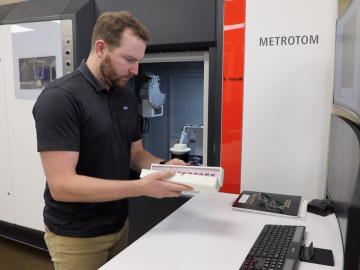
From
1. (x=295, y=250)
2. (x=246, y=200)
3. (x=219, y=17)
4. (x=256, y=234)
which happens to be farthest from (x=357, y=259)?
(x=219, y=17)

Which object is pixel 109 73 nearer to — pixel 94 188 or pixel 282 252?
pixel 94 188

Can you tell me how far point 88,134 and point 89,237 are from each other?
42 centimetres

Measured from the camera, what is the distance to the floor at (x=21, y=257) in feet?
8.11

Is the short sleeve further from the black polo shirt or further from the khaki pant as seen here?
the khaki pant

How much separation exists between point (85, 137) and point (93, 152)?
69 millimetres

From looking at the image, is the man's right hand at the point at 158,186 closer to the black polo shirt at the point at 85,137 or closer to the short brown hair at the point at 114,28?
the black polo shirt at the point at 85,137

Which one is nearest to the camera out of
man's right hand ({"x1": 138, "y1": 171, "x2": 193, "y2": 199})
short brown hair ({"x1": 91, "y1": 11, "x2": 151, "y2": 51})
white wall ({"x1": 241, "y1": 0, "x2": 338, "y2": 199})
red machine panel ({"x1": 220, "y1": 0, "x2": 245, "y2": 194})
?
man's right hand ({"x1": 138, "y1": 171, "x2": 193, "y2": 199})

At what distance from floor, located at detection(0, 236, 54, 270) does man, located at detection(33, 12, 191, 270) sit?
1.41m

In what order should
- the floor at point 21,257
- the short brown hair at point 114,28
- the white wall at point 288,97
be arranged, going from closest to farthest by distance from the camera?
the short brown hair at point 114,28
the white wall at point 288,97
the floor at point 21,257

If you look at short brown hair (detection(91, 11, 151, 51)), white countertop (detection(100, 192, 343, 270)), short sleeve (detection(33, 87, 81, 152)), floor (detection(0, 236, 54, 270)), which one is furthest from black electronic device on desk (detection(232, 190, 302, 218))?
floor (detection(0, 236, 54, 270))

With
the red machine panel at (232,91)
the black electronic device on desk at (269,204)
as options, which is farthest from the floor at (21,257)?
the black electronic device on desk at (269,204)

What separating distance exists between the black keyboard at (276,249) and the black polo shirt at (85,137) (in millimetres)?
632

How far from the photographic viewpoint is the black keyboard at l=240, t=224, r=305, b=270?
2.90 feet

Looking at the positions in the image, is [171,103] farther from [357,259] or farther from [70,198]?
[357,259]
